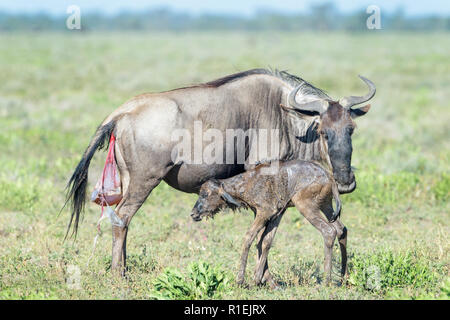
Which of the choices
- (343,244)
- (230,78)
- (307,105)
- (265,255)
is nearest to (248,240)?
(265,255)

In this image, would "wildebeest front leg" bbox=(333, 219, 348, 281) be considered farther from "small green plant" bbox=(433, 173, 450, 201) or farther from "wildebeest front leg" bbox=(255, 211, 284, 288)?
"small green plant" bbox=(433, 173, 450, 201)

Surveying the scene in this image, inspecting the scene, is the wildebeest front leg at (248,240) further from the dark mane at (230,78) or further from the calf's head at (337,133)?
the dark mane at (230,78)

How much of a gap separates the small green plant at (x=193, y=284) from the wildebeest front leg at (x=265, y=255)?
0.66 meters

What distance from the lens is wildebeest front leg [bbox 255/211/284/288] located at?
253 inches

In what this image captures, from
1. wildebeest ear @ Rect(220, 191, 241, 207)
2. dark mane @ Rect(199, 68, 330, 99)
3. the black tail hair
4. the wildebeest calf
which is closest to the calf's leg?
the wildebeest calf

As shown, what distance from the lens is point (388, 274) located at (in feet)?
20.0

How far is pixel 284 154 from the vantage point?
6.84m

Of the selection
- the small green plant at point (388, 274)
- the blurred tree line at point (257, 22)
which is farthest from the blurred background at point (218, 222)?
the blurred tree line at point (257, 22)

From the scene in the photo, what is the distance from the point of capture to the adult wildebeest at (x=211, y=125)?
6344 millimetres

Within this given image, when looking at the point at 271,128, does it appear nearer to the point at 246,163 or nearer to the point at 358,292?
the point at 246,163

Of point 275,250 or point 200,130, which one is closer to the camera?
point 200,130

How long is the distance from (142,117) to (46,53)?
132 ft

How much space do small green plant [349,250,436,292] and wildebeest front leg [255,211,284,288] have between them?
2.84 ft
